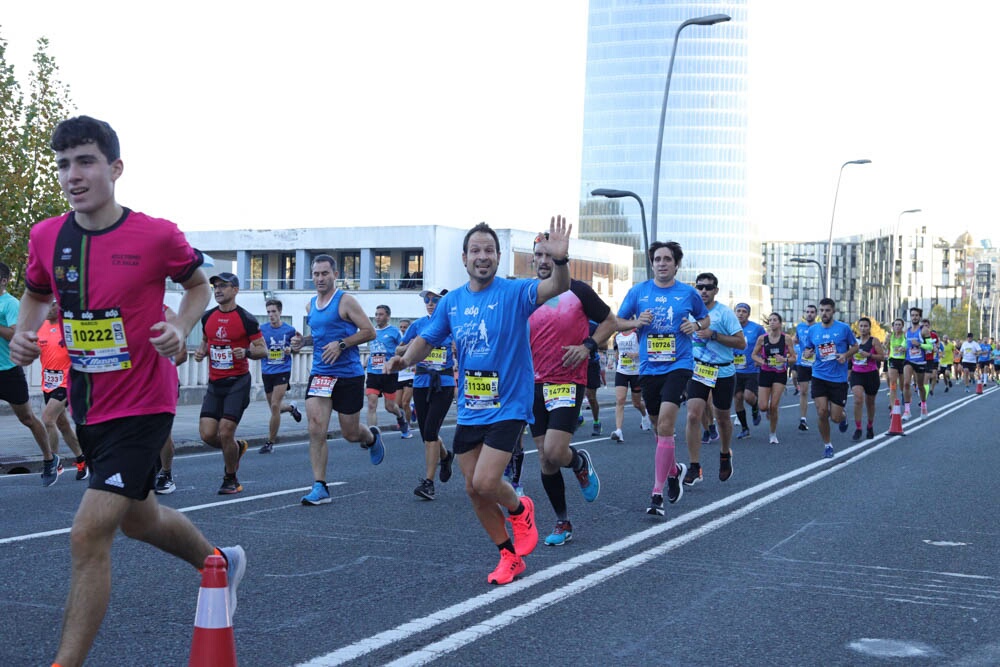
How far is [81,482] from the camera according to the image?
11133mm

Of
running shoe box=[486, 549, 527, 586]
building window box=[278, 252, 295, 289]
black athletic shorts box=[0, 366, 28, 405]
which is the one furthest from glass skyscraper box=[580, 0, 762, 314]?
running shoe box=[486, 549, 527, 586]

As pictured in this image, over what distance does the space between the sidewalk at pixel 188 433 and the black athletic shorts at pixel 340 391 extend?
449 centimetres

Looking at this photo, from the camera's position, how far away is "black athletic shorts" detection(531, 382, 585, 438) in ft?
26.7

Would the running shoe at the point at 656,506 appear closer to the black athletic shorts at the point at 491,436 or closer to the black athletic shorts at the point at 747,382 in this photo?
the black athletic shorts at the point at 491,436

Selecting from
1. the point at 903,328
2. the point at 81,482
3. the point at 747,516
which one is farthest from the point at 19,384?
the point at 903,328

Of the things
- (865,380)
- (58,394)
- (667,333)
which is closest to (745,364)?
(865,380)

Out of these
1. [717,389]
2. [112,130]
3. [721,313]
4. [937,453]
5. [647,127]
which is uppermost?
[647,127]

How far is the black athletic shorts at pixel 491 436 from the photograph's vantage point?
634 centimetres

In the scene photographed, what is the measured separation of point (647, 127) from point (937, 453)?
5846 inches

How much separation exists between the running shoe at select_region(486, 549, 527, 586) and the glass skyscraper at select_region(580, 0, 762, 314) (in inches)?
5987

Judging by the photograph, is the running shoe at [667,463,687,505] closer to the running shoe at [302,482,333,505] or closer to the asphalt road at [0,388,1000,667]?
the asphalt road at [0,388,1000,667]

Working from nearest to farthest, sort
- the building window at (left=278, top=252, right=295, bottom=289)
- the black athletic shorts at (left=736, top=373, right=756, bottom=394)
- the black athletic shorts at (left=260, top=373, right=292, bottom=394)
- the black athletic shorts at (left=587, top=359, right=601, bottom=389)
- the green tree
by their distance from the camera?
the black athletic shorts at (left=260, top=373, right=292, bottom=394) < the black athletic shorts at (left=587, top=359, right=601, bottom=389) < the black athletic shorts at (left=736, top=373, right=756, bottom=394) < the green tree < the building window at (left=278, top=252, right=295, bottom=289)

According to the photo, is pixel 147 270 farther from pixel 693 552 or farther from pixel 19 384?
pixel 19 384

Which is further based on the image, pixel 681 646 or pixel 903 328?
pixel 903 328
